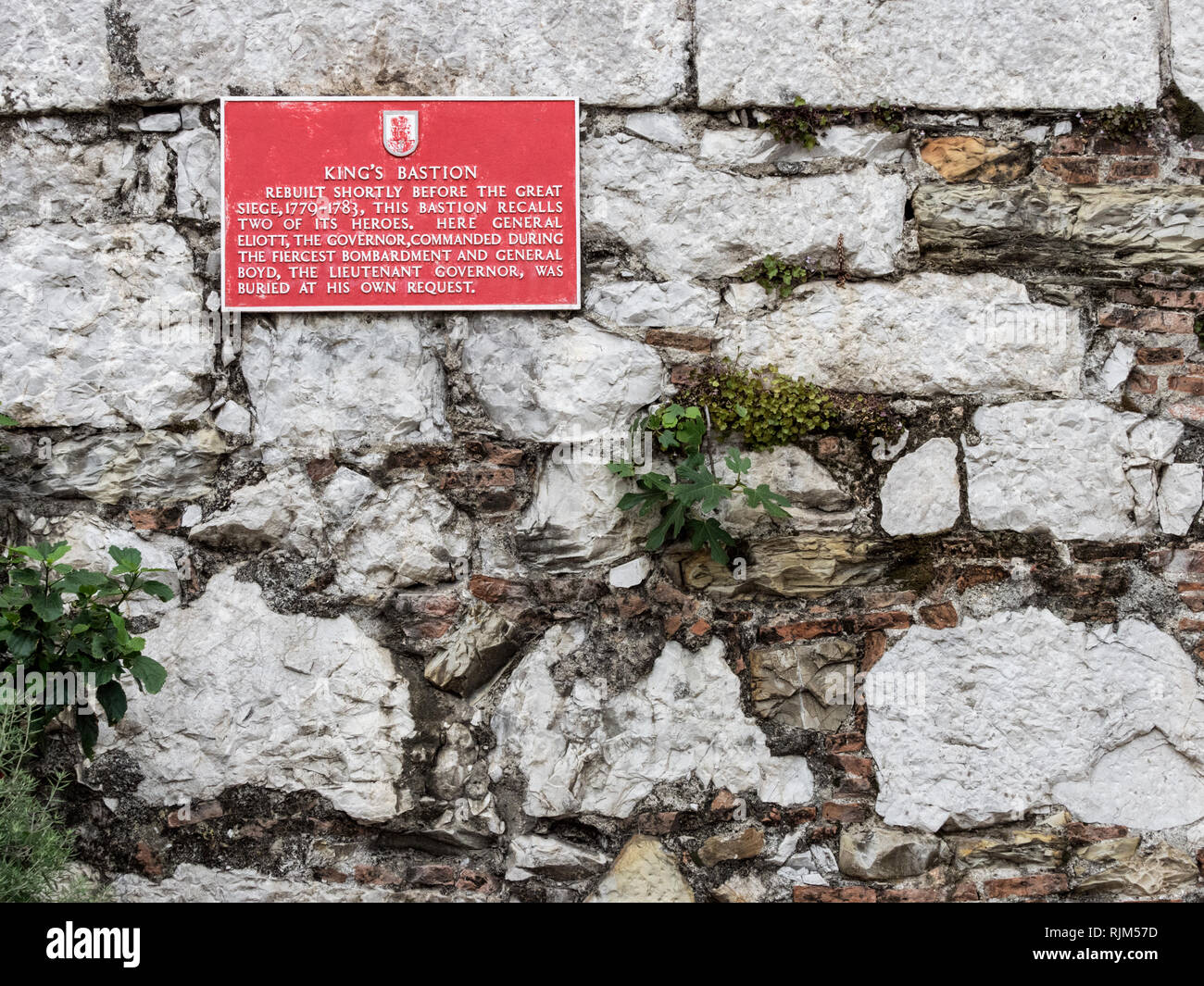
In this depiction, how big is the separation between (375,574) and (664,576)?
0.88 metres

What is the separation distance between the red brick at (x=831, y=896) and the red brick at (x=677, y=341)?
1.66 m

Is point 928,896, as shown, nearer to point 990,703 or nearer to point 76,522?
point 990,703

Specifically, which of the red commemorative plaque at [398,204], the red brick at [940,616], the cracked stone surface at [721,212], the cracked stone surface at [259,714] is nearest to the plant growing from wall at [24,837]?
the cracked stone surface at [259,714]

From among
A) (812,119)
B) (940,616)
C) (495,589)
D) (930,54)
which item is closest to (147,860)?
(495,589)

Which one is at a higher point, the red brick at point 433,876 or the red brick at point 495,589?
the red brick at point 495,589

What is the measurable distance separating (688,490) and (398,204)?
1219 mm

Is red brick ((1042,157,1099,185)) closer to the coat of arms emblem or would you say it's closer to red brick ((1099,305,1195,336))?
red brick ((1099,305,1195,336))

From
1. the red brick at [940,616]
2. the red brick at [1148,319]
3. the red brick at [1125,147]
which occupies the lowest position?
the red brick at [940,616]

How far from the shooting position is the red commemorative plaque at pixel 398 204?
305 centimetres

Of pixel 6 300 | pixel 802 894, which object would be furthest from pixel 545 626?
pixel 6 300

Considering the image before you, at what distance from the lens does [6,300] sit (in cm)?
304

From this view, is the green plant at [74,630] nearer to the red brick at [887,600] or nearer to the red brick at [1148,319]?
the red brick at [887,600]

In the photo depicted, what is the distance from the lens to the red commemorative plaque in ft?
10.0
